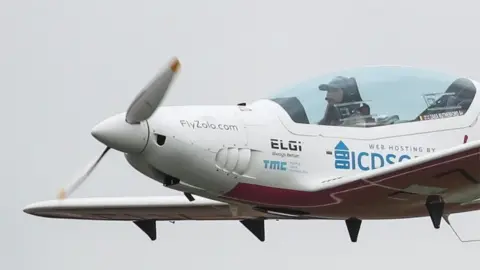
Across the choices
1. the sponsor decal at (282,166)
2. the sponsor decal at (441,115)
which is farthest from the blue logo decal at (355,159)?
the sponsor decal at (441,115)

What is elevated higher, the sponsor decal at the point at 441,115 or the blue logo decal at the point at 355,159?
the sponsor decal at the point at 441,115

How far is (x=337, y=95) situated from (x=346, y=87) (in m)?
0.19

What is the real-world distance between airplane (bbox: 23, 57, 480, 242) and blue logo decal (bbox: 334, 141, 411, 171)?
0.01 meters

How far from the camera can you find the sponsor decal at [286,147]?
1795 cm

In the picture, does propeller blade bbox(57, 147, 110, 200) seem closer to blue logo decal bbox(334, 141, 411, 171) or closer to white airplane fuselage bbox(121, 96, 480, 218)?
white airplane fuselage bbox(121, 96, 480, 218)

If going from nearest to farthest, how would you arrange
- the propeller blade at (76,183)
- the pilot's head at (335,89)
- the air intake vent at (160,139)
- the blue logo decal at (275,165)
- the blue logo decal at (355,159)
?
1. the air intake vent at (160,139)
2. the propeller blade at (76,183)
3. the blue logo decal at (275,165)
4. the blue logo decal at (355,159)
5. the pilot's head at (335,89)

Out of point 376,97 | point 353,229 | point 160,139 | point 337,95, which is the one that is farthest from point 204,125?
point 353,229

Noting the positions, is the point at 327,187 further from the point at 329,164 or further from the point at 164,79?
the point at 164,79

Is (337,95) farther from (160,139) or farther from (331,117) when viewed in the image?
(160,139)

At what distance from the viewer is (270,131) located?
1795cm

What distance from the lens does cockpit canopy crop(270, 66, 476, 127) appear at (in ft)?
60.3

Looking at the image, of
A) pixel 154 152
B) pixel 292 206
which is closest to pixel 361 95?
pixel 292 206

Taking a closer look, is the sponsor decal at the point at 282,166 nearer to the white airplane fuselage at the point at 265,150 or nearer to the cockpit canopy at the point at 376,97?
the white airplane fuselage at the point at 265,150

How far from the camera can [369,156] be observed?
18.4 meters
